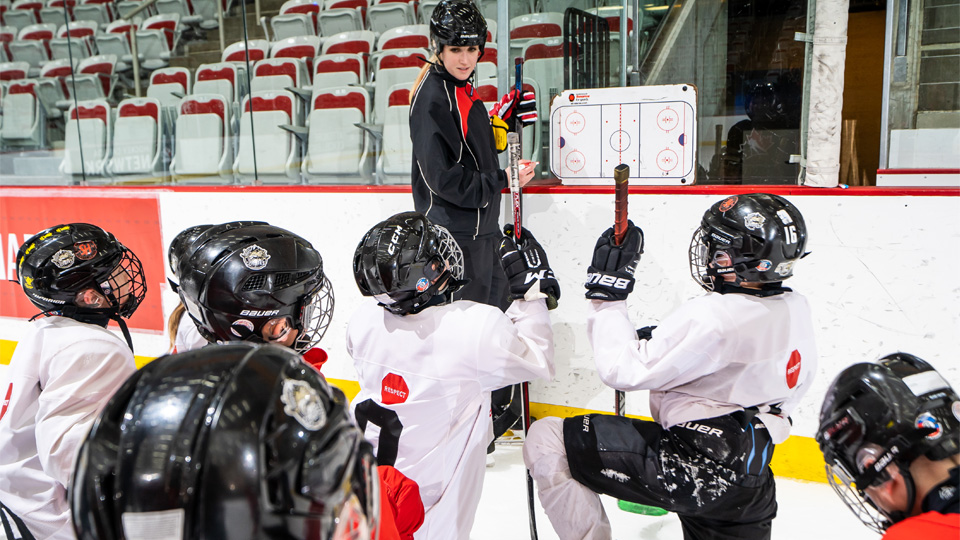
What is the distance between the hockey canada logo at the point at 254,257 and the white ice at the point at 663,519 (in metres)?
1.35

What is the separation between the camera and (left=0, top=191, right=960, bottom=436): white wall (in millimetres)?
2379

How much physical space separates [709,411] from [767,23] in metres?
1.89

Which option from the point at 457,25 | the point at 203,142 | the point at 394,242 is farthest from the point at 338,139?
the point at 394,242

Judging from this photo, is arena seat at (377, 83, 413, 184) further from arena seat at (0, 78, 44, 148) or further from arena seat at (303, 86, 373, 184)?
arena seat at (0, 78, 44, 148)

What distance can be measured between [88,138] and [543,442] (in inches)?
156

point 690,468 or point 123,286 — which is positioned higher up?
point 123,286

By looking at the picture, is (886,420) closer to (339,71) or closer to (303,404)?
(303,404)

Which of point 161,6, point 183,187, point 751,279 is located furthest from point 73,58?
point 751,279

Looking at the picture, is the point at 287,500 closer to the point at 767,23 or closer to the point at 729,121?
the point at 729,121

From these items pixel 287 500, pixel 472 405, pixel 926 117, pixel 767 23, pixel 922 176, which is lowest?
pixel 472 405

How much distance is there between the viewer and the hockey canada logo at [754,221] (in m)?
1.53

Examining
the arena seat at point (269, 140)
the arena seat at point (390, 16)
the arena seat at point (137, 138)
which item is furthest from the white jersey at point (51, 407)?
the arena seat at point (137, 138)

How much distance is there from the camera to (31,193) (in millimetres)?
4391

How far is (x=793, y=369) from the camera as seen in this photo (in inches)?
61.5
